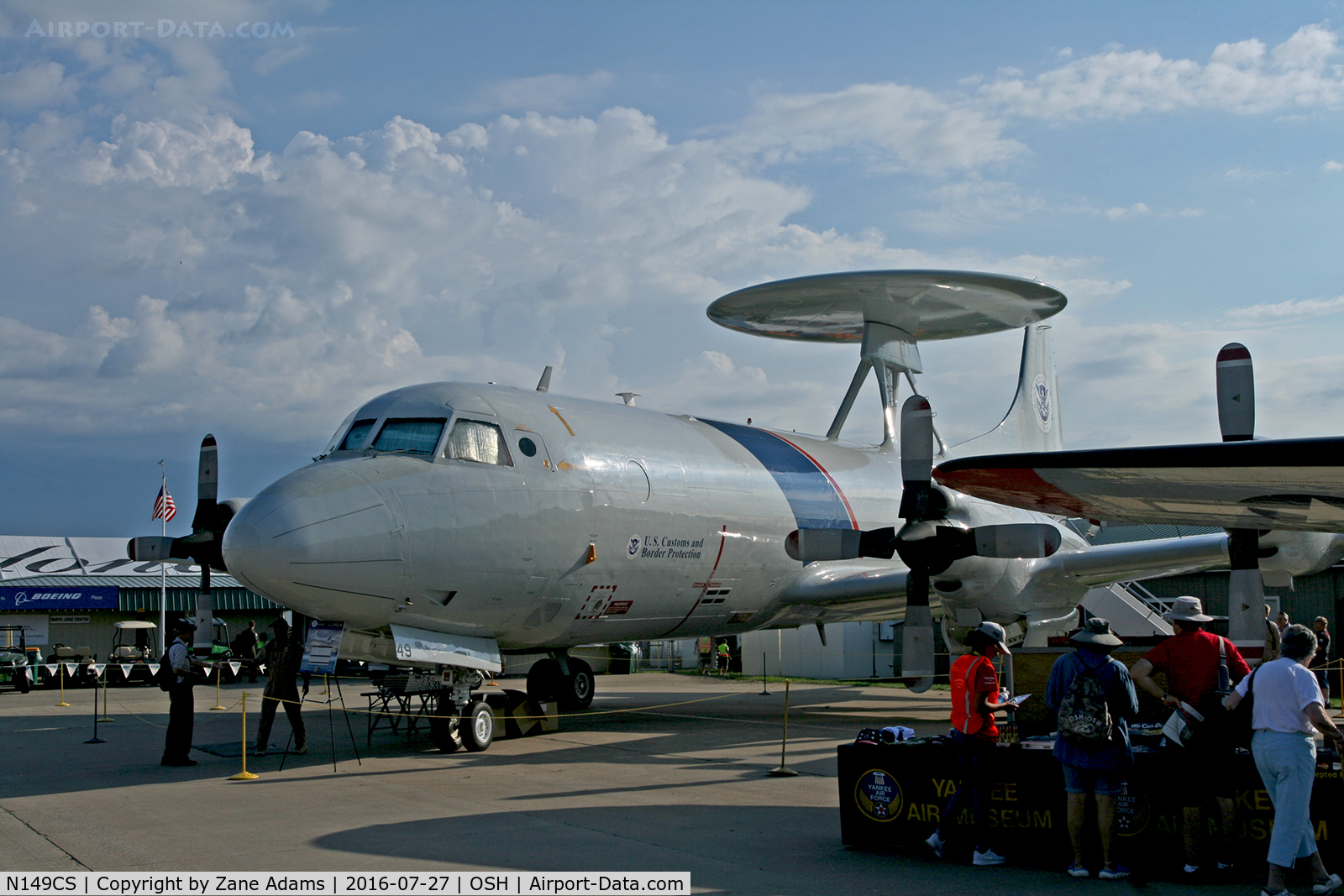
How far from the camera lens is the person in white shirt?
6.13 meters

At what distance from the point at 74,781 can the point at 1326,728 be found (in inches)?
443

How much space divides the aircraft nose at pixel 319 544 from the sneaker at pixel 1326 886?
8.15 metres

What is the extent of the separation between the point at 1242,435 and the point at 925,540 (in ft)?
11.2

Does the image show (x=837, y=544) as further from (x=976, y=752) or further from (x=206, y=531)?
(x=206, y=531)

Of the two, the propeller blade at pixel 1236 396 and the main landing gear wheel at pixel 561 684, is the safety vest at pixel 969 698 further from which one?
the main landing gear wheel at pixel 561 684

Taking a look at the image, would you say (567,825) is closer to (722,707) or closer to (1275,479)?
(1275,479)

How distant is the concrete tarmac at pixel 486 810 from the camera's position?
7.18 m

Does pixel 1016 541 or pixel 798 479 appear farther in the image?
pixel 798 479

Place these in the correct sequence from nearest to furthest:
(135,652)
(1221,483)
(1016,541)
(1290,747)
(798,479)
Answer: (1290,747)
(1221,483)
(1016,541)
(798,479)
(135,652)

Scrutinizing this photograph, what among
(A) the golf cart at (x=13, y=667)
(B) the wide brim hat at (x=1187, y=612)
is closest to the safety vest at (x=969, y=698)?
(B) the wide brim hat at (x=1187, y=612)

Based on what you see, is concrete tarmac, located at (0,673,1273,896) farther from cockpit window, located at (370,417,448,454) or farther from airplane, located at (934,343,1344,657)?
cockpit window, located at (370,417,448,454)

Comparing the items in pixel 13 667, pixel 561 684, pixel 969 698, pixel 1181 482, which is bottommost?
pixel 13 667

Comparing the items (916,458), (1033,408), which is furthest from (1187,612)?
(1033,408)

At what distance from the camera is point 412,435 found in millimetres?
12211
